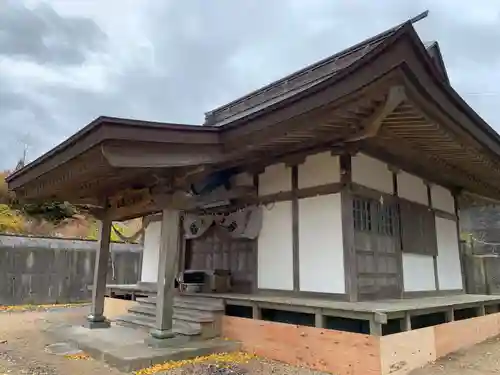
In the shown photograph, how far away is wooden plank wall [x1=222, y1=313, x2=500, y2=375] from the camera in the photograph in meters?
3.54

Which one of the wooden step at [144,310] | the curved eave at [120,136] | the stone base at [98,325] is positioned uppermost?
the curved eave at [120,136]

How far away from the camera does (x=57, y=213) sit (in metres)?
13.6

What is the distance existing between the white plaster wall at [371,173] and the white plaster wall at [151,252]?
4.49 metres

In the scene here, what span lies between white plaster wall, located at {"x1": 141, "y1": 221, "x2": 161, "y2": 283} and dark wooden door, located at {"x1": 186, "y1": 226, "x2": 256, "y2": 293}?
4.34ft

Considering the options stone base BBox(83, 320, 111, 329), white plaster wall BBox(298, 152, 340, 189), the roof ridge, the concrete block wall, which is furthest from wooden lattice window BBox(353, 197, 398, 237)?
the concrete block wall

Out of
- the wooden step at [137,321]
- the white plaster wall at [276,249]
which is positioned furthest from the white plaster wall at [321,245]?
the wooden step at [137,321]

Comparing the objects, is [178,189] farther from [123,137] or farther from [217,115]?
[217,115]

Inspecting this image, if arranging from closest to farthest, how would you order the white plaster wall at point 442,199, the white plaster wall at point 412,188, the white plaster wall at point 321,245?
the white plaster wall at point 321,245
the white plaster wall at point 412,188
the white plaster wall at point 442,199

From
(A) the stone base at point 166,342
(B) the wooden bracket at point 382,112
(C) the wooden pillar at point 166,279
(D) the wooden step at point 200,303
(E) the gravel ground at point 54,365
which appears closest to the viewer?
(B) the wooden bracket at point 382,112

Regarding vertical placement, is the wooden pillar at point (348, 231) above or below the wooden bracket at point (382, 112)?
below

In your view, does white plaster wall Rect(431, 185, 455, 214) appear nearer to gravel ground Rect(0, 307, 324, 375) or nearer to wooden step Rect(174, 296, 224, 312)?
wooden step Rect(174, 296, 224, 312)

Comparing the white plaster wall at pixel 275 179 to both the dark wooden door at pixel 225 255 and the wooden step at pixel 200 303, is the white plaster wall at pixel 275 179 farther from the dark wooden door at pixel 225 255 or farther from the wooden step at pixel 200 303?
the wooden step at pixel 200 303

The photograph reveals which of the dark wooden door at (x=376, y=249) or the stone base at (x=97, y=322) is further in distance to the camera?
the stone base at (x=97, y=322)

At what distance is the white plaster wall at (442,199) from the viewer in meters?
6.93
